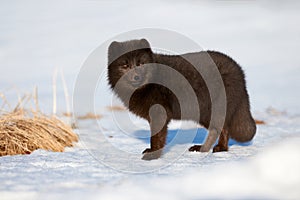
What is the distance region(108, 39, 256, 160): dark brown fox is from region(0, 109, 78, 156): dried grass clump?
1242 millimetres

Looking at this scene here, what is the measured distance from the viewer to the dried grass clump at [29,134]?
203 inches

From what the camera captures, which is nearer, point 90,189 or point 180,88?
point 90,189

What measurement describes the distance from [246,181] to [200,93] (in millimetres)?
2863

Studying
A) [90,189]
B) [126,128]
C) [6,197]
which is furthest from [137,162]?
[126,128]

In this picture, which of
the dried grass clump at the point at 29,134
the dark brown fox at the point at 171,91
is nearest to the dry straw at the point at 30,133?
the dried grass clump at the point at 29,134

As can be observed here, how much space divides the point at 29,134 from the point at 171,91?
2.06 meters

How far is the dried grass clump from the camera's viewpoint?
514cm

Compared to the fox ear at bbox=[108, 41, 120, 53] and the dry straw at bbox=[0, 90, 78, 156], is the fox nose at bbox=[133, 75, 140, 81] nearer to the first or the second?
the fox ear at bbox=[108, 41, 120, 53]

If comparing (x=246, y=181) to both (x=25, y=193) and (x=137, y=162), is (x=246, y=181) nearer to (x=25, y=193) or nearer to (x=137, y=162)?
(x=25, y=193)

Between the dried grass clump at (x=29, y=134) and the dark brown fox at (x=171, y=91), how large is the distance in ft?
4.07

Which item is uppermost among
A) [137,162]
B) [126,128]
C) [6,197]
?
[6,197]

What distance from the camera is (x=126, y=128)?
7.74 meters

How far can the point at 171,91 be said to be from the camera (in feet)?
17.0

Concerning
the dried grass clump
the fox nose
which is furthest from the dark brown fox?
the dried grass clump
